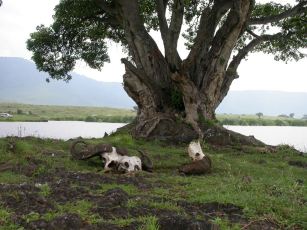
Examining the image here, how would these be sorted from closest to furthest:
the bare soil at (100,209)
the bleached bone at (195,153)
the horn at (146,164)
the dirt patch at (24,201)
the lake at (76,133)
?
the bare soil at (100,209) < the dirt patch at (24,201) < the horn at (146,164) < the bleached bone at (195,153) < the lake at (76,133)

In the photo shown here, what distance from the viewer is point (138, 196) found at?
1042 centimetres

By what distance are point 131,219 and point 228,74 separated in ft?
65.8

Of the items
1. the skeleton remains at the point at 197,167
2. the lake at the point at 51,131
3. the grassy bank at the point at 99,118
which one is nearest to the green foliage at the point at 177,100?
the lake at the point at 51,131

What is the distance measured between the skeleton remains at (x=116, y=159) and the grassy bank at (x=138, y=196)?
405 mm

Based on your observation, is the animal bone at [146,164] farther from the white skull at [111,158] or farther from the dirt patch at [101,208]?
the dirt patch at [101,208]

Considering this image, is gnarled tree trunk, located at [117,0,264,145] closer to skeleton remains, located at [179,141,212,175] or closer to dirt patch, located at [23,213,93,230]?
→ skeleton remains, located at [179,141,212,175]

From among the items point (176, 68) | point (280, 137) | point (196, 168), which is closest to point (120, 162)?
point (196, 168)

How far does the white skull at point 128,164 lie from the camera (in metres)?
14.6

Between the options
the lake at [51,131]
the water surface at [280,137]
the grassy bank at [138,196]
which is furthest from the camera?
the water surface at [280,137]

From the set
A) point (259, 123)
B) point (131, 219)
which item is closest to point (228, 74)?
point (131, 219)

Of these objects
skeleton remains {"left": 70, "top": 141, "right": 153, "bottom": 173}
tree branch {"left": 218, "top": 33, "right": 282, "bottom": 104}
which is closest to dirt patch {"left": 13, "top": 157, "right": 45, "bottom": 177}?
skeleton remains {"left": 70, "top": 141, "right": 153, "bottom": 173}

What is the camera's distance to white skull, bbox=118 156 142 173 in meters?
14.6

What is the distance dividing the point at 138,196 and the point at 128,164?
4257mm

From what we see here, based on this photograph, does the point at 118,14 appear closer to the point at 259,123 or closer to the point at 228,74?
the point at 228,74
